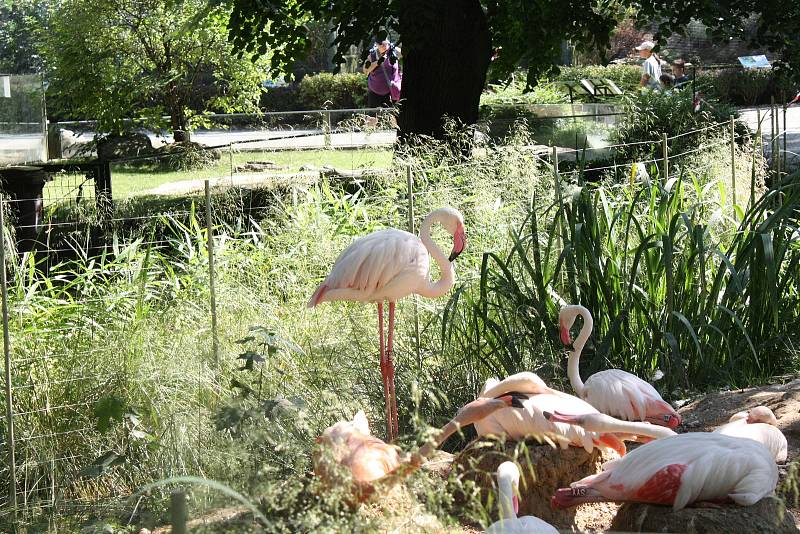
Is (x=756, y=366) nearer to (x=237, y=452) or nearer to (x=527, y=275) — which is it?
(x=527, y=275)

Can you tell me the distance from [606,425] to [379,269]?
153cm

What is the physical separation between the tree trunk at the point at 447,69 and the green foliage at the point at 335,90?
17455mm

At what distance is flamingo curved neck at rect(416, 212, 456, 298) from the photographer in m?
4.87

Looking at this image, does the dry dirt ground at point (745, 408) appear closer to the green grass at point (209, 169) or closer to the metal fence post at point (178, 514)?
the metal fence post at point (178, 514)

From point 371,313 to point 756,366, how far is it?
2257 mm

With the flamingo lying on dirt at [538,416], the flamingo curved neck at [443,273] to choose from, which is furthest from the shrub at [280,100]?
the flamingo lying on dirt at [538,416]

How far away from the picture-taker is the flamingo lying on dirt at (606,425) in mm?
3504

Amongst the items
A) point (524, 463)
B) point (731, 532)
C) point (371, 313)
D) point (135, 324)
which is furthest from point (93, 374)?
point (731, 532)

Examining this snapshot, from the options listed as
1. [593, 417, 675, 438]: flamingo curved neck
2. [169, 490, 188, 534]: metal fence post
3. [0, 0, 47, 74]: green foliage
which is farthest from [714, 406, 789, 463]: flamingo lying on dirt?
[0, 0, 47, 74]: green foliage

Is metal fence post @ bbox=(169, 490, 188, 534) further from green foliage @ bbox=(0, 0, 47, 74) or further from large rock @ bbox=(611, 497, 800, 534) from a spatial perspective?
green foliage @ bbox=(0, 0, 47, 74)

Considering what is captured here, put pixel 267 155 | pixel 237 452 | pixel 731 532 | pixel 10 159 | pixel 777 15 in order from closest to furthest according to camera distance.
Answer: pixel 237 452, pixel 731 532, pixel 777 15, pixel 10 159, pixel 267 155

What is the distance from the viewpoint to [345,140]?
33.8 feet

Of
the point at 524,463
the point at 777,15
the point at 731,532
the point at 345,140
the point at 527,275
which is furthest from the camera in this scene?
the point at 345,140

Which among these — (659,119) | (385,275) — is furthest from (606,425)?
(659,119)
